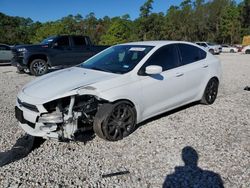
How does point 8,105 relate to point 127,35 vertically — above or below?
below

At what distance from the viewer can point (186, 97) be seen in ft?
18.5

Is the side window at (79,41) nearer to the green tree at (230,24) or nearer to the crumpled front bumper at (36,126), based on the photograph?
the crumpled front bumper at (36,126)

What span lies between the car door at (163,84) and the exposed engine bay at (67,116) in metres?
0.99

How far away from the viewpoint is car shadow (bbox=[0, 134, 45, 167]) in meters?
3.92

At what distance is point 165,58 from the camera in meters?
5.28

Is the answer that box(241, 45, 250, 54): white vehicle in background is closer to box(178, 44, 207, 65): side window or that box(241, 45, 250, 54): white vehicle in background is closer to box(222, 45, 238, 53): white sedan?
box(222, 45, 238, 53): white sedan

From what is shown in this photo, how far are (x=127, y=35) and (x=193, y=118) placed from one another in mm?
55752

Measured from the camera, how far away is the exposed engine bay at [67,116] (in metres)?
3.98

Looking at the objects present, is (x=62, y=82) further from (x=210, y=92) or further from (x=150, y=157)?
(x=210, y=92)

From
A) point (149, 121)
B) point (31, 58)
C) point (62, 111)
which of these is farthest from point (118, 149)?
point (31, 58)

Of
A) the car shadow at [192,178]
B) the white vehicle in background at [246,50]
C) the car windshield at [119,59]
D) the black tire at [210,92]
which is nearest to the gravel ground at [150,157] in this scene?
the car shadow at [192,178]

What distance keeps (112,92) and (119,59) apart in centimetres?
116

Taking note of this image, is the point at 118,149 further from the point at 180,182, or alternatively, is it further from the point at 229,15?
the point at 229,15

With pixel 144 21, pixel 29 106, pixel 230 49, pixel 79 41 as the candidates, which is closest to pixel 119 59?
pixel 29 106
